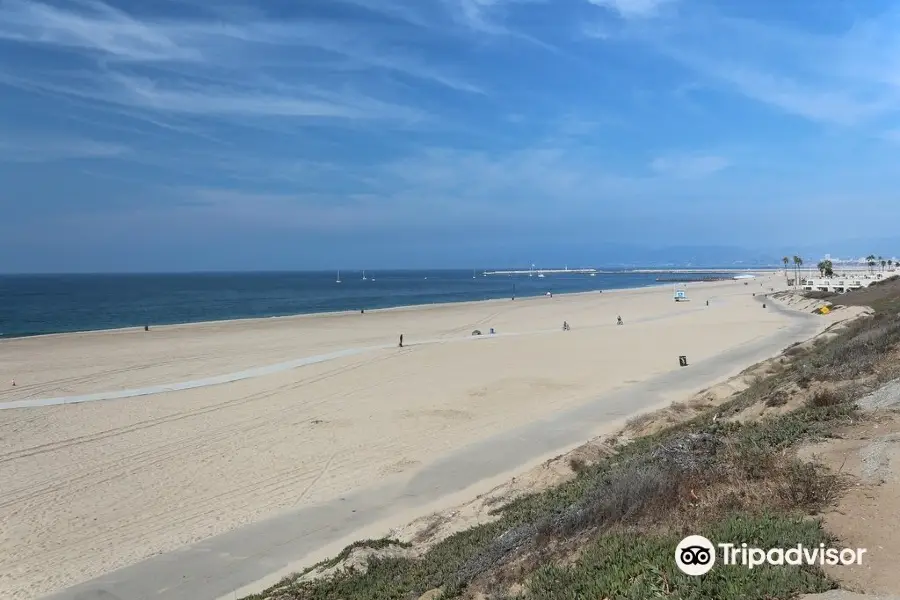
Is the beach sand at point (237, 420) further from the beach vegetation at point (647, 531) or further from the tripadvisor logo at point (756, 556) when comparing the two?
the tripadvisor logo at point (756, 556)

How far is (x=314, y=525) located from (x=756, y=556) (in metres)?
6.95

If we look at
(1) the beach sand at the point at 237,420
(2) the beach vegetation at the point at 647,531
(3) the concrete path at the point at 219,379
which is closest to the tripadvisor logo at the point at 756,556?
(2) the beach vegetation at the point at 647,531

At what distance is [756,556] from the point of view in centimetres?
410

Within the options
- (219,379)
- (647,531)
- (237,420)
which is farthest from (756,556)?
(219,379)

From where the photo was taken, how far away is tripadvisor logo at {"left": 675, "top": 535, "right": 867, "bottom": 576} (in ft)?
13.1

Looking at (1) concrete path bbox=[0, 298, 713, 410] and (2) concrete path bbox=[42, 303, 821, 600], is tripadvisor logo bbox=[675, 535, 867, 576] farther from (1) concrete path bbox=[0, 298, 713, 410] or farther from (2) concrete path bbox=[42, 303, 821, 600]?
(1) concrete path bbox=[0, 298, 713, 410]

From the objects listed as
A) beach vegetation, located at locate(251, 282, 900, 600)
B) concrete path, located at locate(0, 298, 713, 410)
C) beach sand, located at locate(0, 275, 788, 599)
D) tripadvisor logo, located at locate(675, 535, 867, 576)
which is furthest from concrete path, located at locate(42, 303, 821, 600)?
concrete path, located at locate(0, 298, 713, 410)

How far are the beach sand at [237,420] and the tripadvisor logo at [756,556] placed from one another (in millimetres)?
7508

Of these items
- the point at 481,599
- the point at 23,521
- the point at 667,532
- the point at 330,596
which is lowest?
the point at 23,521

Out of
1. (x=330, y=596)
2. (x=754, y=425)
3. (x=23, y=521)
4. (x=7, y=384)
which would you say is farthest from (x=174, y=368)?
(x=754, y=425)

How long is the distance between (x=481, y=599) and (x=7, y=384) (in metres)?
24.5

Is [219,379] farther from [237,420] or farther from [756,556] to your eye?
[756,556]

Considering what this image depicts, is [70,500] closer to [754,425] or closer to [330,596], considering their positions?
[330,596]

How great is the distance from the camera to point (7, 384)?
22.2m
